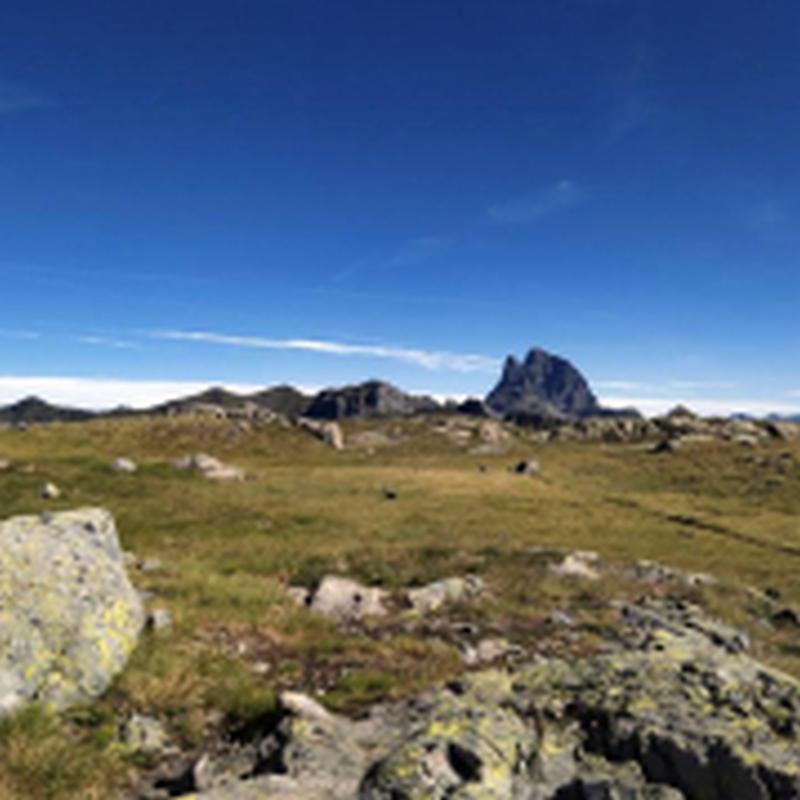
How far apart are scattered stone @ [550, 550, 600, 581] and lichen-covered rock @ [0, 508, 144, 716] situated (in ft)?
62.2

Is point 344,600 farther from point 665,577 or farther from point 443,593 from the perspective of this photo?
point 665,577

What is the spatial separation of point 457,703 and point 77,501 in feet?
149

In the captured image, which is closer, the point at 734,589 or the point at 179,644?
the point at 179,644

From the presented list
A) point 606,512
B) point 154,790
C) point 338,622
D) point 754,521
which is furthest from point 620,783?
point 754,521

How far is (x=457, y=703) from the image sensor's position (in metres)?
10.7

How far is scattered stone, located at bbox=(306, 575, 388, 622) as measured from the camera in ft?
67.2

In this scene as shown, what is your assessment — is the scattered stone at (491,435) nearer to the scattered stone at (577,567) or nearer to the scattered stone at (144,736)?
the scattered stone at (577,567)

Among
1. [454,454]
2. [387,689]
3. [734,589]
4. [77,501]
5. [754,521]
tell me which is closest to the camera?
[387,689]

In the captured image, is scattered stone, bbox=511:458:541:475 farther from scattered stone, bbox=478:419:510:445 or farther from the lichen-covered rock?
the lichen-covered rock

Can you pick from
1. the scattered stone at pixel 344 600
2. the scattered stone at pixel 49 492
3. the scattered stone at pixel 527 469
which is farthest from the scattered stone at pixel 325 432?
the scattered stone at pixel 344 600

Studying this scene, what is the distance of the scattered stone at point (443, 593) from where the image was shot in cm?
2184

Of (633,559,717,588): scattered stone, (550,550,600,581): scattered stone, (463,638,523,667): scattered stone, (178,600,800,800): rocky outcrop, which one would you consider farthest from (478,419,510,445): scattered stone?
(178,600,800,800): rocky outcrop

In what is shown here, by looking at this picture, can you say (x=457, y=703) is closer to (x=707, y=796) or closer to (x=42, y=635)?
(x=707, y=796)

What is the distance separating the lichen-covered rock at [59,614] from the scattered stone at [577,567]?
18952 millimetres
